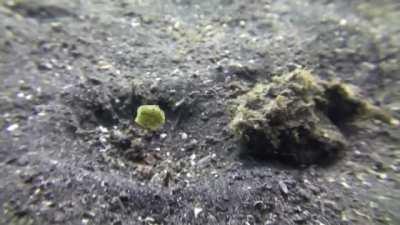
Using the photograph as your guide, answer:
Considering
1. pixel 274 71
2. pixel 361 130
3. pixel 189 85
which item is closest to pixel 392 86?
pixel 361 130

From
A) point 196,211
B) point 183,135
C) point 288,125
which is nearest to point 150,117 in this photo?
point 183,135

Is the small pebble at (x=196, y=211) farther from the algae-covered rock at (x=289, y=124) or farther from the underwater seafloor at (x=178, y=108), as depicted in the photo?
the algae-covered rock at (x=289, y=124)

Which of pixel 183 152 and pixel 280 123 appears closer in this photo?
pixel 280 123

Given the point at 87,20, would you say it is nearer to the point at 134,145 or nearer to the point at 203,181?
the point at 134,145

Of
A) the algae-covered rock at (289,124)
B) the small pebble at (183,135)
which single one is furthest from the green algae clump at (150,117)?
the algae-covered rock at (289,124)

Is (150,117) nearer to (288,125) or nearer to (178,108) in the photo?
(178,108)

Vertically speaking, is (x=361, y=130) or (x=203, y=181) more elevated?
(x=361, y=130)
